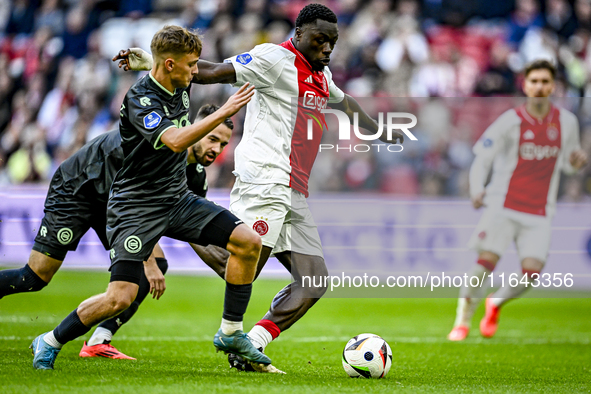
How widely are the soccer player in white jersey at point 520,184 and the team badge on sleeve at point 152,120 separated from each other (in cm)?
405

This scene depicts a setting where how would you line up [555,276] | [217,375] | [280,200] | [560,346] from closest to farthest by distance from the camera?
[217,375]
[280,200]
[560,346]
[555,276]

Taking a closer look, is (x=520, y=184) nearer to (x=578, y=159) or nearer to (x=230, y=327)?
(x=578, y=159)

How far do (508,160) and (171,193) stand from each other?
4.37 m

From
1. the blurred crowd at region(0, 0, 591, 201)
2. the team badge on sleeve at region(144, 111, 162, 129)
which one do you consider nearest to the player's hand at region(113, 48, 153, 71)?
the team badge on sleeve at region(144, 111, 162, 129)

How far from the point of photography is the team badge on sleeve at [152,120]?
4.35 metres

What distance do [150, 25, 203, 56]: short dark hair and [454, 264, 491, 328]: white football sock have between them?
430 cm

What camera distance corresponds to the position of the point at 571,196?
9.98 m

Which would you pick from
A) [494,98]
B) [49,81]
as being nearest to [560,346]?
[494,98]

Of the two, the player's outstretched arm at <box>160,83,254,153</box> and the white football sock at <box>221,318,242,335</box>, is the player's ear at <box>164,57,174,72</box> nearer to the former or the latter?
the player's outstretched arm at <box>160,83,254,153</box>

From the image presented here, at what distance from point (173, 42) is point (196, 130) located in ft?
2.05

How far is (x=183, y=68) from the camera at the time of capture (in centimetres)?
453

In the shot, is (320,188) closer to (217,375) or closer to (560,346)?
Result: (560,346)

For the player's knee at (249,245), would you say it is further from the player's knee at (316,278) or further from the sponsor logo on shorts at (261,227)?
the player's knee at (316,278)

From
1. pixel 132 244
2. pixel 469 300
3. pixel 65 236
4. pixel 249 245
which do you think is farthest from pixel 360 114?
pixel 469 300
